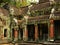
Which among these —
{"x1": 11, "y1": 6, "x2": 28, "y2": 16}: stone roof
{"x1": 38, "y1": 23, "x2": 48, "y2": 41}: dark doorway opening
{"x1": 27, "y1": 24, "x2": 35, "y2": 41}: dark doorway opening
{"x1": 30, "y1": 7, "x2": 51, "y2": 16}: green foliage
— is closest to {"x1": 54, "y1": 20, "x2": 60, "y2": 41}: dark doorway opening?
{"x1": 38, "y1": 23, "x2": 48, "y2": 41}: dark doorway opening

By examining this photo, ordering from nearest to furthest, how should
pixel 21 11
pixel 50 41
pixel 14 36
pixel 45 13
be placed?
pixel 50 41, pixel 45 13, pixel 14 36, pixel 21 11

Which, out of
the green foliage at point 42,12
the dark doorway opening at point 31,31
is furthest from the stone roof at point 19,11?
the green foliage at point 42,12

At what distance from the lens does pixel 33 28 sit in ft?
103

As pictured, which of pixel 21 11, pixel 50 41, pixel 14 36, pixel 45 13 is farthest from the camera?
pixel 21 11

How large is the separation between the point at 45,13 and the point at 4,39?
25.1 ft

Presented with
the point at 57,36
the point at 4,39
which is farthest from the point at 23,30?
the point at 57,36

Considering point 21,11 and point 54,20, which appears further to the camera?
point 21,11

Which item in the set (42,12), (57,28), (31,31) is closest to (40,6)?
(42,12)

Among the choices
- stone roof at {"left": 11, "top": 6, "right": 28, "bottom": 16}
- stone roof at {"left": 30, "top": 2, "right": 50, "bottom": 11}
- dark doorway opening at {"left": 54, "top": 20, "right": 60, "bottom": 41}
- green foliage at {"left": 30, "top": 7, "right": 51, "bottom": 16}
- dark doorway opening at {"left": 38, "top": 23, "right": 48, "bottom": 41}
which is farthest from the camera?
stone roof at {"left": 11, "top": 6, "right": 28, "bottom": 16}

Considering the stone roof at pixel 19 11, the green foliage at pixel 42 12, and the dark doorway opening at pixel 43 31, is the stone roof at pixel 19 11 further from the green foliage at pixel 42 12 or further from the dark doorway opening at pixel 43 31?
the dark doorway opening at pixel 43 31

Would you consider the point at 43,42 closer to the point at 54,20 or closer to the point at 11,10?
the point at 54,20

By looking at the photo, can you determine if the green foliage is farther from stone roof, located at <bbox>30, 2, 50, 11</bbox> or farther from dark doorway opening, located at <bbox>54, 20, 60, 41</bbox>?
dark doorway opening, located at <bbox>54, 20, 60, 41</bbox>

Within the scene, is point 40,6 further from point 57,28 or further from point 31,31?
point 57,28

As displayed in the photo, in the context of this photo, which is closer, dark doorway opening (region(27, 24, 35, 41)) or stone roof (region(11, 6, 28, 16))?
dark doorway opening (region(27, 24, 35, 41))
